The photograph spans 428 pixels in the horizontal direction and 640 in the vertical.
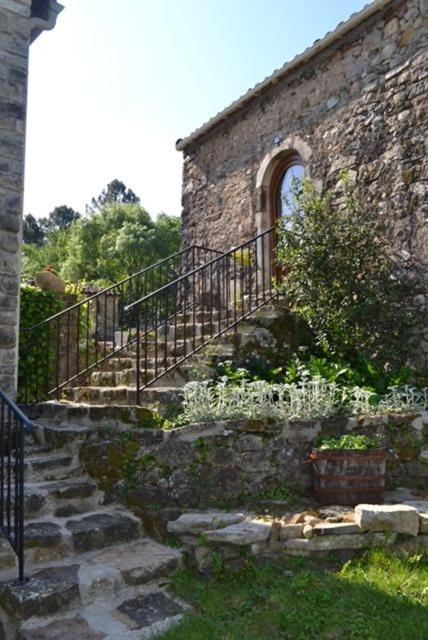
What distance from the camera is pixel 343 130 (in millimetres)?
7402

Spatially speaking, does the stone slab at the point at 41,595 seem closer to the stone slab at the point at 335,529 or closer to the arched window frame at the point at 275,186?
the stone slab at the point at 335,529

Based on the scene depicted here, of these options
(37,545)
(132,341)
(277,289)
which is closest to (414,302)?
(277,289)

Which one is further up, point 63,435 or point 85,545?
point 63,435

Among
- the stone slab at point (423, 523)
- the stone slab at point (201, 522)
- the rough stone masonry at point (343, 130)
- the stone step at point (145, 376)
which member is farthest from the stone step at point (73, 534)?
the rough stone masonry at point (343, 130)

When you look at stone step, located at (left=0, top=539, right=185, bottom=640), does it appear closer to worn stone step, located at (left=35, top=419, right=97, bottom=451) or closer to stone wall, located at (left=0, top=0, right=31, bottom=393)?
worn stone step, located at (left=35, top=419, right=97, bottom=451)

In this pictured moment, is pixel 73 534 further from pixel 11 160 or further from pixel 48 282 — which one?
pixel 48 282

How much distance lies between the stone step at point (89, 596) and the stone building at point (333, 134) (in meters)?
4.71

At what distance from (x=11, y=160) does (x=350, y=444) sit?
3985 millimetres

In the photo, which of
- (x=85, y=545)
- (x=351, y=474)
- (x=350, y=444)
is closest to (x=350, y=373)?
(x=350, y=444)

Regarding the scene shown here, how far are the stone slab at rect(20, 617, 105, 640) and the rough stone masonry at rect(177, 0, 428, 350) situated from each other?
479 centimetres

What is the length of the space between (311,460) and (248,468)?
0.53 meters

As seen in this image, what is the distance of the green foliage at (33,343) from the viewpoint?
267 inches

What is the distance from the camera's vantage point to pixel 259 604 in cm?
323

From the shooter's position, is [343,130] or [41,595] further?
[343,130]
